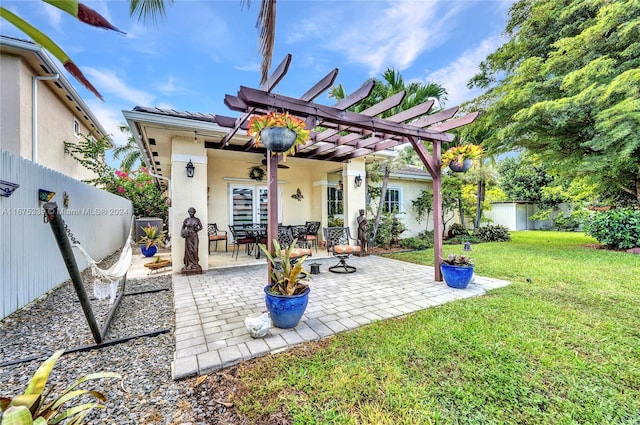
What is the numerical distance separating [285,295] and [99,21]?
8.39 ft

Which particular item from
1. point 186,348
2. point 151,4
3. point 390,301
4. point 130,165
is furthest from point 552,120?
point 130,165

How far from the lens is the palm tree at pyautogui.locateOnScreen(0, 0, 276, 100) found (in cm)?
77

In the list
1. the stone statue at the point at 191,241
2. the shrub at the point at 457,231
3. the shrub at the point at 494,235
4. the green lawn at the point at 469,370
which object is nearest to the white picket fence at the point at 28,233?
the stone statue at the point at 191,241

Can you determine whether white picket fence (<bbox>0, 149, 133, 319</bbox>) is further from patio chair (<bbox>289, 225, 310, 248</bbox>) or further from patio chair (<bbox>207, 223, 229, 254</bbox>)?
patio chair (<bbox>289, 225, 310, 248</bbox>)

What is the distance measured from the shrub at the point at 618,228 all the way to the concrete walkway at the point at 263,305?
618 cm

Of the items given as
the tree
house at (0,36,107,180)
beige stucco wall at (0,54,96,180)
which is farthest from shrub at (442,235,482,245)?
beige stucco wall at (0,54,96,180)

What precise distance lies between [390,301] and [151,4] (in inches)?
172

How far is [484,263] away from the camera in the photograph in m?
6.33

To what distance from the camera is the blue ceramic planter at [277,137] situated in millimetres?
2947

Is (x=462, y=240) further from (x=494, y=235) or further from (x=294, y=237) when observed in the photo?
(x=294, y=237)

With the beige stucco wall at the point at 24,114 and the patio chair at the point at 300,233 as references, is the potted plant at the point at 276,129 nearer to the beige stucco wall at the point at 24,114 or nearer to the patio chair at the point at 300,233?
the patio chair at the point at 300,233

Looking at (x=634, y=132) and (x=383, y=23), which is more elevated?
(x=383, y=23)

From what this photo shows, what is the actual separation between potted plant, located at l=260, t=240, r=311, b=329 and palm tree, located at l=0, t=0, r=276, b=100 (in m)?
1.94

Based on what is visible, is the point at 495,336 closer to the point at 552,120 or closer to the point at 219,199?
the point at 219,199
